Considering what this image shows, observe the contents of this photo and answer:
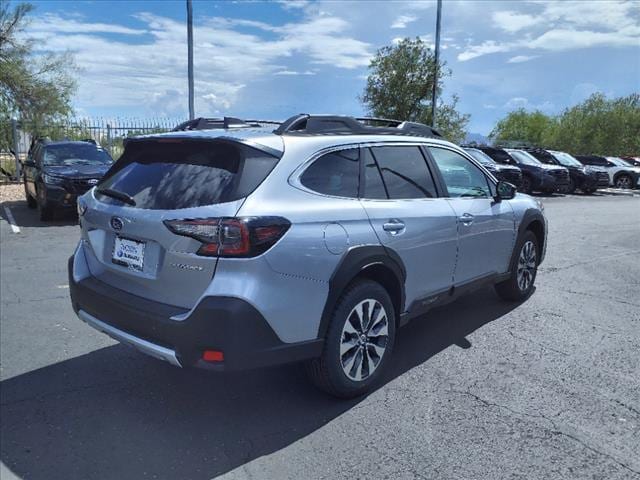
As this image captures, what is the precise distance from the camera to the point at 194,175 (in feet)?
10.4

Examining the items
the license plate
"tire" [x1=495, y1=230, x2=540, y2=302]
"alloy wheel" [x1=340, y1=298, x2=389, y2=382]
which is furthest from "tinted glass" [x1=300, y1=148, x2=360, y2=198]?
"tire" [x1=495, y1=230, x2=540, y2=302]

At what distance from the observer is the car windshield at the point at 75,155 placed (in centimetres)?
1223

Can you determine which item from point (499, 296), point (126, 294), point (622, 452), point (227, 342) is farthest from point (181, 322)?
point (499, 296)

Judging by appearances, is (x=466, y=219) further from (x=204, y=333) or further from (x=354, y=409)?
(x=204, y=333)

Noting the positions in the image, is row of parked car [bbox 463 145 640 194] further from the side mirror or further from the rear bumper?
the rear bumper

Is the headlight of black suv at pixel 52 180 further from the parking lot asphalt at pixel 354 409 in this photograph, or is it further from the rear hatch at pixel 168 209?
the rear hatch at pixel 168 209

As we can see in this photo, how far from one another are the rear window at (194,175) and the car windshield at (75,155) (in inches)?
385

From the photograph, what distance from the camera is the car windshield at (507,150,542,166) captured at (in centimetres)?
2122

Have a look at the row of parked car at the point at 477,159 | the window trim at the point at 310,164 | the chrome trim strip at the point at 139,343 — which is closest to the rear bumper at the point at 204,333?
the chrome trim strip at the point at 139,343

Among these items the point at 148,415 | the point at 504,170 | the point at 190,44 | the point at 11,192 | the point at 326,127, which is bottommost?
the point at 148,415

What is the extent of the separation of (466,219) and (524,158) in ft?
61.2

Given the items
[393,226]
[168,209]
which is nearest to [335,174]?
[393,226]

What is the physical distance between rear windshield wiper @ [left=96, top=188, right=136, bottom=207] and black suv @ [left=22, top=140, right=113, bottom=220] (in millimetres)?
7219

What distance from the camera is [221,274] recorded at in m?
2.86
